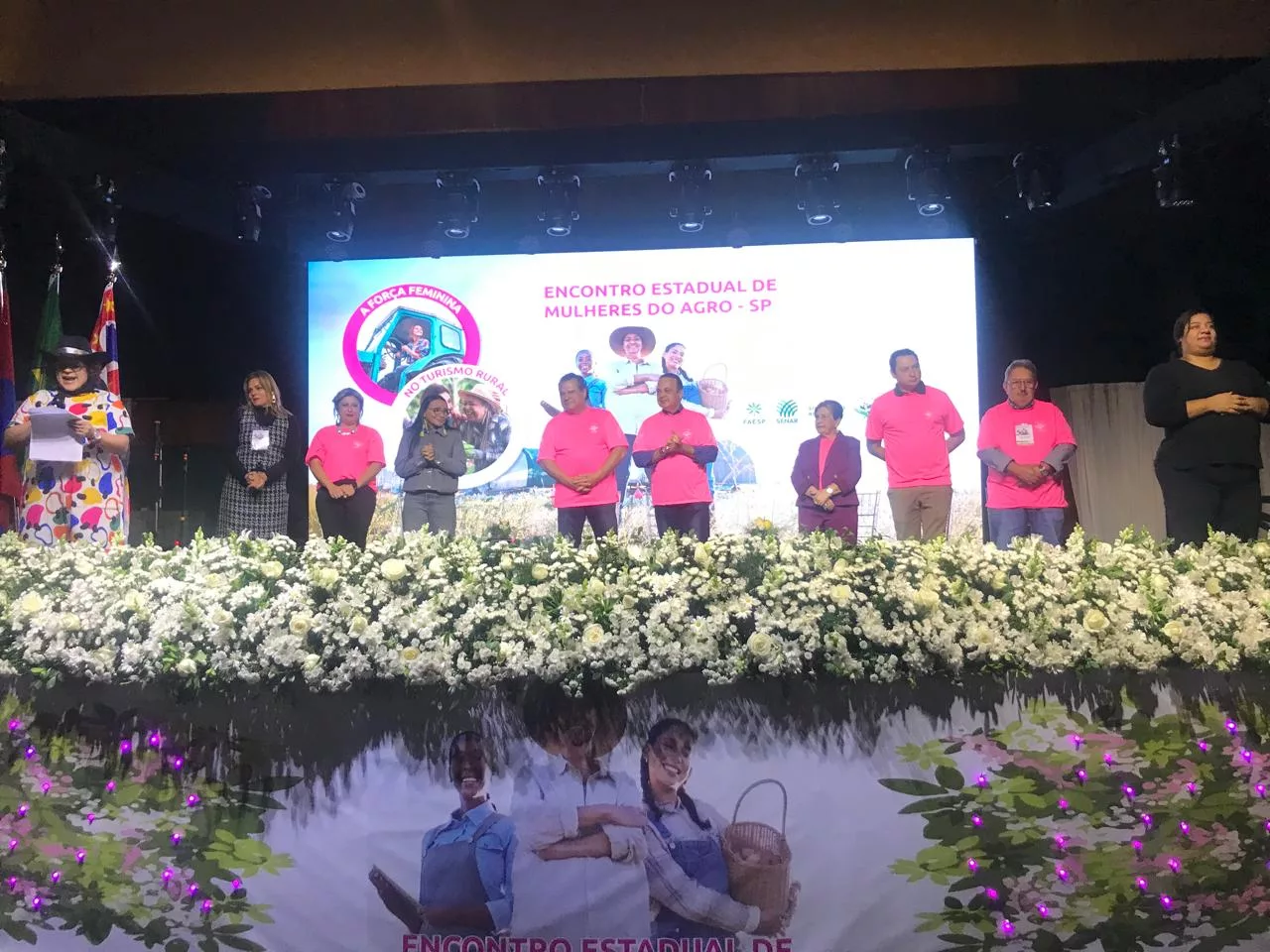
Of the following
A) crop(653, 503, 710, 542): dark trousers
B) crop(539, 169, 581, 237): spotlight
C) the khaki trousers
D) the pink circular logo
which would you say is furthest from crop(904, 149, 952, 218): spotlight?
the pink circular logo

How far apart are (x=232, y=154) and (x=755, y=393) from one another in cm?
292

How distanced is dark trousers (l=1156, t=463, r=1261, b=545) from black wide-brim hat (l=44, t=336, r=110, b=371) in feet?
13.3

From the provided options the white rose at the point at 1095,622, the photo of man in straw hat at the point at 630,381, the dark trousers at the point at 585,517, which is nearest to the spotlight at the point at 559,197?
the photo of man in straw hat at the point at 630,381

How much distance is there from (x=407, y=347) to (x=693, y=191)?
6.32 ft

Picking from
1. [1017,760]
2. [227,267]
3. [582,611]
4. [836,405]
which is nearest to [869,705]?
[1017,760]

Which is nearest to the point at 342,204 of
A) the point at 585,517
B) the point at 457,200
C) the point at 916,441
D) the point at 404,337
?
the point at 457,200

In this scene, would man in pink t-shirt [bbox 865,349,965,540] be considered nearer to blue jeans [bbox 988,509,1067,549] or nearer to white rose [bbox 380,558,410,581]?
blue jeans [bbox 988,509,1067,549]

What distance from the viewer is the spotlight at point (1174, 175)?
3.97 metres

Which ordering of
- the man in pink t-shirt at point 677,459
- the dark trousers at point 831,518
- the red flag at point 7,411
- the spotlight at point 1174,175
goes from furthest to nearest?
the dark trousers at point 831,518 → the man in pink t-shirt at point 677,459 → the spotlight at point 1174,175 → the red flag at point 7,411

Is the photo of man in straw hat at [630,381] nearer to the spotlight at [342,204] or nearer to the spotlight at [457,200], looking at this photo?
the spotlight at [457,200]

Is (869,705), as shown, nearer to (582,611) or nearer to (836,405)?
(582,611)

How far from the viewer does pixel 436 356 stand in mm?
5242

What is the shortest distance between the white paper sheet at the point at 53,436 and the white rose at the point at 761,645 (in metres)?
2.69

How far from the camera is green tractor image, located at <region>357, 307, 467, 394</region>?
5238 millimetres
